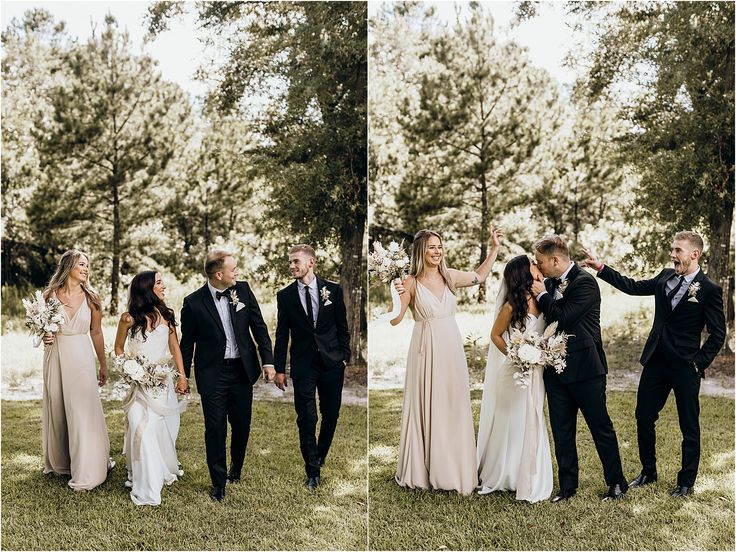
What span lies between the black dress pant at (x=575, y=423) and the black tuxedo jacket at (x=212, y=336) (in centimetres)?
202

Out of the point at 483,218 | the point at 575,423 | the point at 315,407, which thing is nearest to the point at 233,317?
the point at 315,407

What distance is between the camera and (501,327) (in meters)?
4.84

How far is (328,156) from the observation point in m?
5.91

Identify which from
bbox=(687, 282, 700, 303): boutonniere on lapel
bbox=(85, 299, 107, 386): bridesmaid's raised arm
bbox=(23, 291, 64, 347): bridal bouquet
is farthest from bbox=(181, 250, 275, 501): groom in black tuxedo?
bbox=(687, 282, 700, 303): boutonniere on lapel

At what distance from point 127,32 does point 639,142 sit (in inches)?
186

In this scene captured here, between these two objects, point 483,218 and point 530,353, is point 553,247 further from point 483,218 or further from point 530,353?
point 483,218

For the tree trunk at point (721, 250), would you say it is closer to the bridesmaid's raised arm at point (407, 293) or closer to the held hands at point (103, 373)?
the bridesmaid's raised arm at point (407, 293)

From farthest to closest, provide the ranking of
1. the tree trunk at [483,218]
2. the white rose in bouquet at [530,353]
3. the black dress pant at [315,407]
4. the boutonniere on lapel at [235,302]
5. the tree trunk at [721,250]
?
the tree trunk at [483,218] < the tree trunk at [721,250] < the black dress pant at [315,407] < the boutonniere on lapel at [235,302] < the white rose in bouquet at [530,353]

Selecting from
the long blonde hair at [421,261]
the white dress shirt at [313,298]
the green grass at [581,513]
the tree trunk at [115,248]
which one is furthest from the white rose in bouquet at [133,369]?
the long blonde hair at [421,261]

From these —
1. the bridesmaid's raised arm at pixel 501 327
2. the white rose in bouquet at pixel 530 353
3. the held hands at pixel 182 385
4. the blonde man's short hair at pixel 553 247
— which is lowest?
the held hands at pixel 182 385

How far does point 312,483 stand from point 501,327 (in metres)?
1.88

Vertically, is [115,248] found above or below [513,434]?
above

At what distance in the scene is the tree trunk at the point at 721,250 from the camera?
5.96 meters

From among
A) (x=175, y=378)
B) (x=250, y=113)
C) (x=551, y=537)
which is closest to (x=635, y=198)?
(x=551, y=537)
